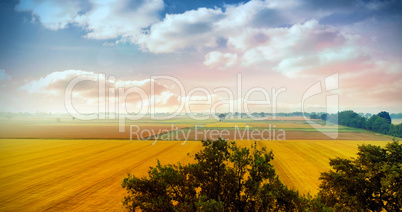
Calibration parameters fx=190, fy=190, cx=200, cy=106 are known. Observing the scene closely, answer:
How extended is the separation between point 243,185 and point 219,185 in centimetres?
190

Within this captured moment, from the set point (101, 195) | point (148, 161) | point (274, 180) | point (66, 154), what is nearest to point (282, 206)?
point (274, 180)

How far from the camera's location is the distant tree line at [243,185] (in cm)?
1405

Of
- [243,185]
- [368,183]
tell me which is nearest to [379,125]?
[368,183]

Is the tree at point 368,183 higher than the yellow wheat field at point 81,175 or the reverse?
higher

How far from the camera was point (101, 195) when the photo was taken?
2748 centimetres

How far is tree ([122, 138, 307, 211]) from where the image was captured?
14.0m

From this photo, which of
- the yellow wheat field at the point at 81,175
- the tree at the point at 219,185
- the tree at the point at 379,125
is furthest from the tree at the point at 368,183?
the tree at the point at 379,125

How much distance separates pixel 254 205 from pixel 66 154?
58730 millimetres

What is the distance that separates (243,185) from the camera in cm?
1505

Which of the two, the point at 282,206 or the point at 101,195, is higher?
the point at 282,206

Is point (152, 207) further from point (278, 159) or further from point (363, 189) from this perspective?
point (278, 159)

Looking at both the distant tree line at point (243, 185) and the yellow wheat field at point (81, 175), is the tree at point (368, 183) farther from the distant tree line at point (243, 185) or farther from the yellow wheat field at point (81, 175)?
the yellow wheat field at point (81, 175)

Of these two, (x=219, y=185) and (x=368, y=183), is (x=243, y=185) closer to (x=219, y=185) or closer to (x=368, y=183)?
(x=219, y=185)

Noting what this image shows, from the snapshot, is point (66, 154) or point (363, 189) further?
point (66, 154)
